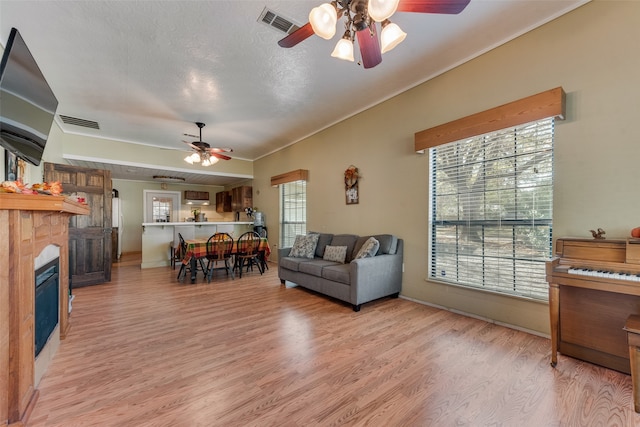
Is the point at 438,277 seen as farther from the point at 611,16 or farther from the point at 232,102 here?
the point at 232,102

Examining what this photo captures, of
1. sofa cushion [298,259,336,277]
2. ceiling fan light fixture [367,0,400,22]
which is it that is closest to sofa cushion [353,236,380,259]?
sofa cushion [298,259,336,277]

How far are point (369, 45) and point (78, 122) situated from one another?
5491 millimetres

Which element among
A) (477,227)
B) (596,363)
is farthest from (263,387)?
(477,227)

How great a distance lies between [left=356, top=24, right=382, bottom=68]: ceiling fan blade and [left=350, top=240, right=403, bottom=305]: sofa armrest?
2.18 metres

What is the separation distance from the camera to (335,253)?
4.23m

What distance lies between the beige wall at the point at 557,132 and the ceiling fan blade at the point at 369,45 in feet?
5.56

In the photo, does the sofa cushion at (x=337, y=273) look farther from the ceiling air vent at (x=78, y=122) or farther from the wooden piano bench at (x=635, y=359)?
the ceiling air vent at (x=78, y=122)

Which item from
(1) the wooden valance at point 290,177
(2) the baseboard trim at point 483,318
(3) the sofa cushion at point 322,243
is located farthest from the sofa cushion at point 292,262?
(1) the wooden valance at point 290,177

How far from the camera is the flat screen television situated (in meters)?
1.64

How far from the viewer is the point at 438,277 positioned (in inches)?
135

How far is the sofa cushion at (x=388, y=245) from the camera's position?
3.75 meters

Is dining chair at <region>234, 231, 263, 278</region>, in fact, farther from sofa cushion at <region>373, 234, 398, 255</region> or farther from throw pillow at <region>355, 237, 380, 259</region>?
sofa cushion at <region>373, 234, 398, 255</region>

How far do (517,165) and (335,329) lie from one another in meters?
2.49

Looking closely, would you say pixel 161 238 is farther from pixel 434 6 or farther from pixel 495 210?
pixel 434 6
